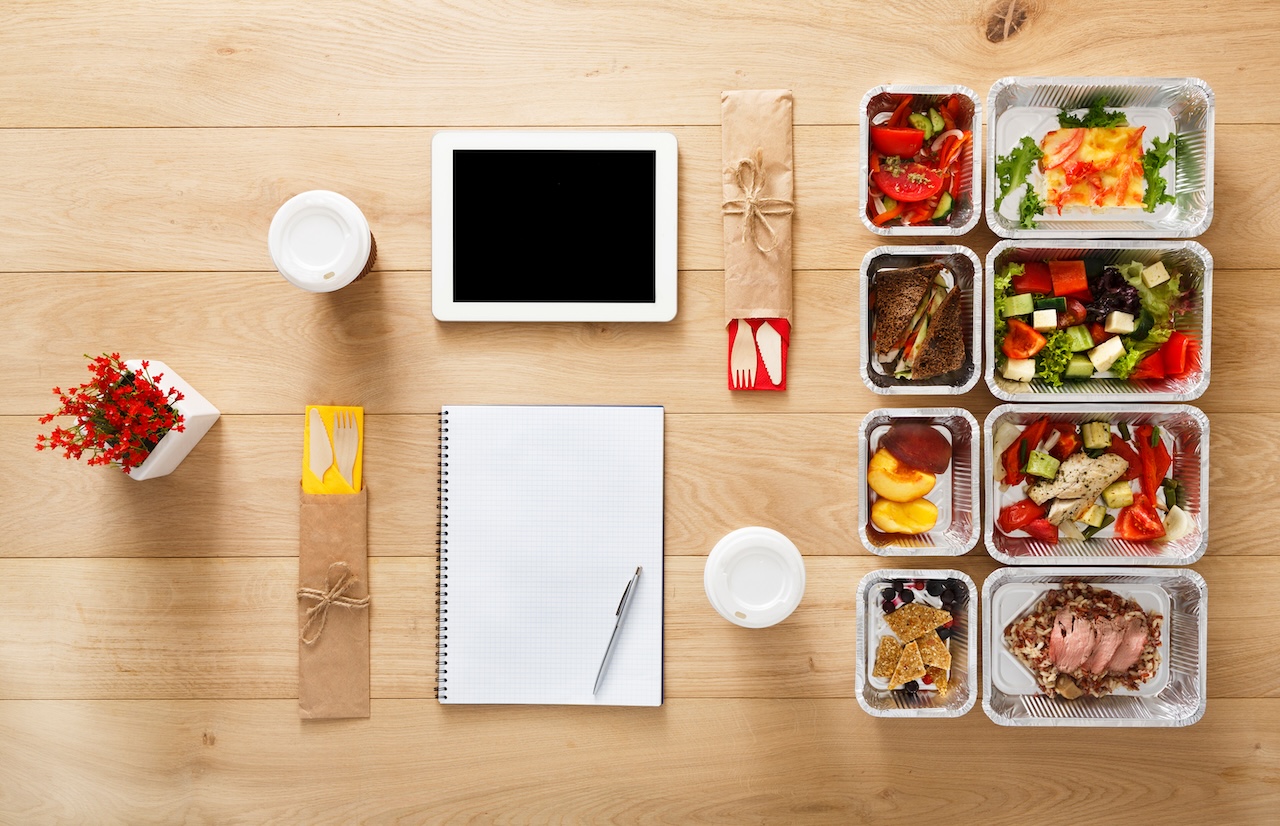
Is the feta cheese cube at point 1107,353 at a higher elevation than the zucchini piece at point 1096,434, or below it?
higher

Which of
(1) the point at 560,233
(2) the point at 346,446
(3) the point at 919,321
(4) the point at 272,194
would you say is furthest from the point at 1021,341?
(4) the point at 272,194

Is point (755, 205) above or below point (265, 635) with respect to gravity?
above

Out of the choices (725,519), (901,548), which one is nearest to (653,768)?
(725,519)

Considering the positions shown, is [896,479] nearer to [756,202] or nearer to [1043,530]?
[1043,530]

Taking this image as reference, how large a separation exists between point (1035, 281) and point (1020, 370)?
0.45 feet

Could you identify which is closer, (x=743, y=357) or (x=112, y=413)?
(x=112, y=413)

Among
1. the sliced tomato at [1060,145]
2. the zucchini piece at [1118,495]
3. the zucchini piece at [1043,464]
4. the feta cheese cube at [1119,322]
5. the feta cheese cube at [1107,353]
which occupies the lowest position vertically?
the zucchini piece at [1118,495]

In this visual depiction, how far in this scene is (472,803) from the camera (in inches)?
46.3

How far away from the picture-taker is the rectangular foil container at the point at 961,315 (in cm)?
108

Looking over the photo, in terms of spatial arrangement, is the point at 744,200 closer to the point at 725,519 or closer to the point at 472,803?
the point at 725,519

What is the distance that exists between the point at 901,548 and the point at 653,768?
52 cm

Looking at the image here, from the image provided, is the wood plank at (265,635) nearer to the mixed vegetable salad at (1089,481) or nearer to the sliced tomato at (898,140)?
the mixed vegetable salad at (1089,481)

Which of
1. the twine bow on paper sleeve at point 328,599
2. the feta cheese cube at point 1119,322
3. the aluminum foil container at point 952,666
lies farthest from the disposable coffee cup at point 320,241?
the feta cheese cube at point 1119,322

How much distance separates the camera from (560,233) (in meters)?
1.12
